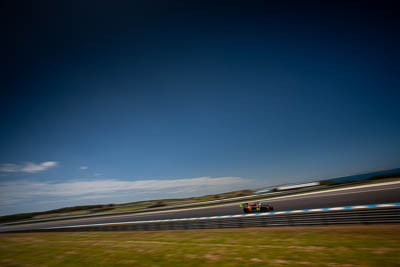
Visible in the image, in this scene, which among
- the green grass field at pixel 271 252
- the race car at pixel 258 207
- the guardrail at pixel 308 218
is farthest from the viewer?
the race car at pixel 258 207

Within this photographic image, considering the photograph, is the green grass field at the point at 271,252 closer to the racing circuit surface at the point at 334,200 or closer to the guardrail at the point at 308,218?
the guardrail at the point at 308,218

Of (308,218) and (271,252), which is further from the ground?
(308,218)

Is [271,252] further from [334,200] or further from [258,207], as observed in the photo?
[334,200]

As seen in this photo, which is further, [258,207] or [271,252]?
[258,207]

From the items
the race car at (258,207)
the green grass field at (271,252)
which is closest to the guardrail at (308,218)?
the green grass field at (271,252)

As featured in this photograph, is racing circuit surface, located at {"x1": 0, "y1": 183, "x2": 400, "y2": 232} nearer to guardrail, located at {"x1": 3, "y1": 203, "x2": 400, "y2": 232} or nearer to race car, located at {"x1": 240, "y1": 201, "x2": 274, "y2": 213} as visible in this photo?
race car, located at {"x1": 240, "y1": 201, "x2": 274, "y2": 213}

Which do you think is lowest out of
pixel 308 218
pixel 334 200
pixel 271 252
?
pixel 334 200

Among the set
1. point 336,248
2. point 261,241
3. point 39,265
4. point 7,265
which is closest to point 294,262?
point 336,248

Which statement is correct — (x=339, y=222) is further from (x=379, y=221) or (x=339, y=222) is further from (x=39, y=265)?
(x=39, y=265)

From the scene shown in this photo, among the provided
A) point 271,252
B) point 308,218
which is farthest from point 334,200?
point 271,252

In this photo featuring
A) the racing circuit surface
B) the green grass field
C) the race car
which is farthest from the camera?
the race car

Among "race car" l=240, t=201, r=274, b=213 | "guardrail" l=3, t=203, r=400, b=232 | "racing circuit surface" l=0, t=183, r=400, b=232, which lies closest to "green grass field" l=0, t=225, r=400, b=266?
"guardrail" l=3, t=203, r=400, b=232

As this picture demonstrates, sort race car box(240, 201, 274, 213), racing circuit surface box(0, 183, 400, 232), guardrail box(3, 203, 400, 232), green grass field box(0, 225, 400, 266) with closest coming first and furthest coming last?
green grass field box(0, 225, 400, 266) → guardrail box(3, 203, 400, 232) → racing circuit surface box(0, 183, 400, 232) → race car box(240, 201, 274, 213)

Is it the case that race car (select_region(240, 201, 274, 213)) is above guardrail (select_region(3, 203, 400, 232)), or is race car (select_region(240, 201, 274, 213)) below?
below
